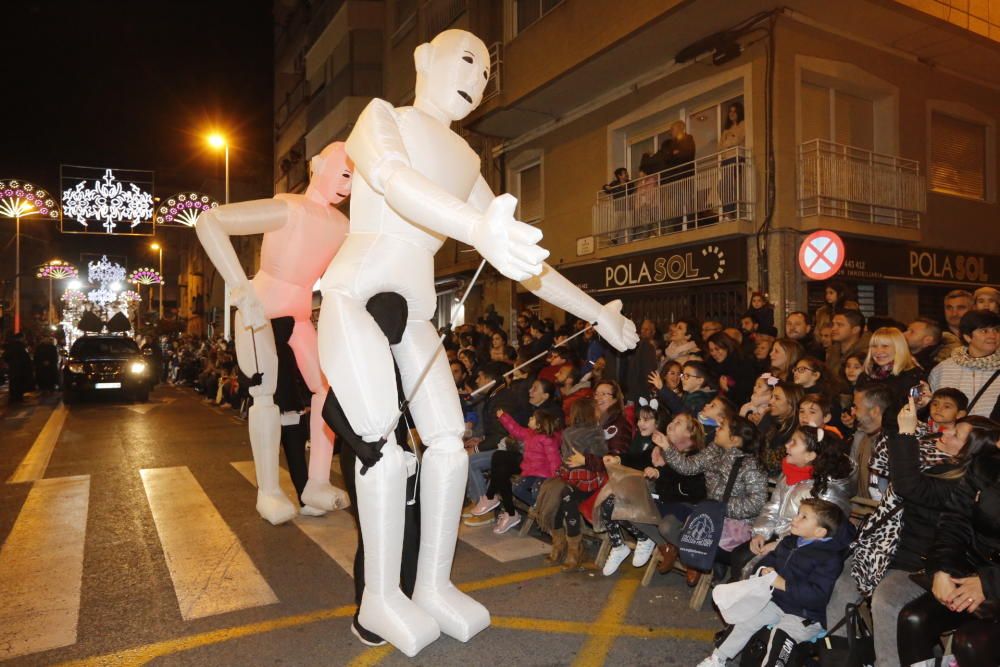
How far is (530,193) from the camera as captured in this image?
16.5m

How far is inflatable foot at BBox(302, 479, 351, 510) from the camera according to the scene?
5.42 meters

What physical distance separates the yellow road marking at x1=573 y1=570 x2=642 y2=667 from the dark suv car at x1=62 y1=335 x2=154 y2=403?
1351 centimetres

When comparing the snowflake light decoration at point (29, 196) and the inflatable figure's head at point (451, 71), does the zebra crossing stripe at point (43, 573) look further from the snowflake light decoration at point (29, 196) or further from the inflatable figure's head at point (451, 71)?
the snowflake light decoration at point (29, 196)

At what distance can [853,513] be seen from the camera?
3.76 m

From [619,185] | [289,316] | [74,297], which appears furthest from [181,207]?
[74,297]

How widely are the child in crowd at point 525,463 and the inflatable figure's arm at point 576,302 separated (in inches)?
58.6

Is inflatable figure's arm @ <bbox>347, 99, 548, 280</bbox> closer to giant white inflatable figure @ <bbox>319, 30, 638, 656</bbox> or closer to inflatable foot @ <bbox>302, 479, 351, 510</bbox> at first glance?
giant white inflatable figure @ <bbox>319, 30, 638, 656</bbox>

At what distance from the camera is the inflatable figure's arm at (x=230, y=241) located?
14.7 ft

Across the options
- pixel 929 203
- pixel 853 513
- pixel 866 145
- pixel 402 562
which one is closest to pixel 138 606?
pixel 402 562

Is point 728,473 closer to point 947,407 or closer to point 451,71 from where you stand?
point 947,407

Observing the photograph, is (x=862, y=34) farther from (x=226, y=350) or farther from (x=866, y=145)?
(x=226, y=350)

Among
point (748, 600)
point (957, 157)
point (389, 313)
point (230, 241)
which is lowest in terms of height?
point (748, 600)

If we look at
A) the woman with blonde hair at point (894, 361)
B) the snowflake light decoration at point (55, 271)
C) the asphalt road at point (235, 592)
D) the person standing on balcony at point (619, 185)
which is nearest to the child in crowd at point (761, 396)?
the woman with blonde hair at point (894, 361)

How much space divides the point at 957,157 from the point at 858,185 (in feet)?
10.9
